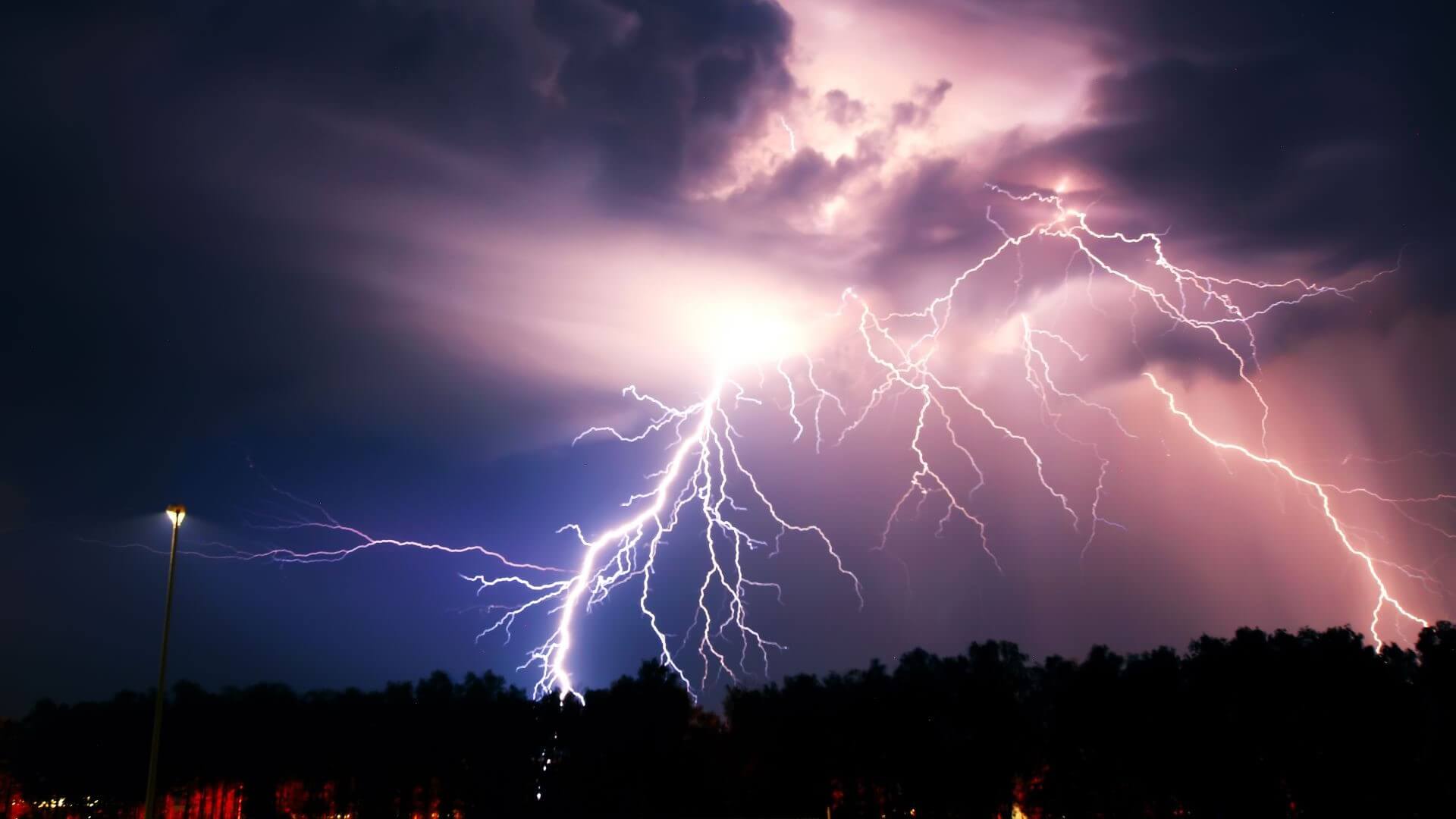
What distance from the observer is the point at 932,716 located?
41.0m

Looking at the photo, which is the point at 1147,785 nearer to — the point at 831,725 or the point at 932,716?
the point at 932,716

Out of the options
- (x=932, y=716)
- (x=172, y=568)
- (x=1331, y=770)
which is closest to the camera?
(x=172, y=568)

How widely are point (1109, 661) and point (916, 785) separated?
8.34 meters

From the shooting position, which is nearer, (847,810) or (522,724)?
(847,810)

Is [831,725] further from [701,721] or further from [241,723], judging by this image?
[241,723]

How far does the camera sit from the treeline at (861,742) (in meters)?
32.6

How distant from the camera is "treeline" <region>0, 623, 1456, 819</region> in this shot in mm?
32625

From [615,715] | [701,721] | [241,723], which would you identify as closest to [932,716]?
[701,721]

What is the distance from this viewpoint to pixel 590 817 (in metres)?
45.4

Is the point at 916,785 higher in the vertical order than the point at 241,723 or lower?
lower

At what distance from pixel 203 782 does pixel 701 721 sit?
80.3 ft

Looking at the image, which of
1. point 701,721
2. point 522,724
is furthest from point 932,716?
point 522,724

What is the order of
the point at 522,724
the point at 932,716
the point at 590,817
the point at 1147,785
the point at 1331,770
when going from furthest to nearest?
1. the point at 522,724
2. the point at 590,817
3. the point at 932,716
4. the point at 1147,785
5. the point at 1331,770

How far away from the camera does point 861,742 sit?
4147 centimetres
